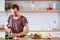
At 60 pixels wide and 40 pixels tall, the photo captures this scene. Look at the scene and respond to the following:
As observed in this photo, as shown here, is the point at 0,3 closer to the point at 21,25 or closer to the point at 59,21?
the point at 21,25

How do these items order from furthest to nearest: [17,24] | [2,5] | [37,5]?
1. [37,5]
2. [2,5]
3. [17,24]

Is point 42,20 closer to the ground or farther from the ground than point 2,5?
closer to the ground

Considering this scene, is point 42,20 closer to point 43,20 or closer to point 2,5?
point 43,20

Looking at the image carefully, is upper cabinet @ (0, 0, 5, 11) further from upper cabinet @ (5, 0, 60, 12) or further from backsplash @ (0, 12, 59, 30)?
backsplash @ (0, 12, 59, 30)

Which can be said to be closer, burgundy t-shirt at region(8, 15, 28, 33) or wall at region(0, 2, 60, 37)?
burgundy t-shirt at region(8, 15, 28, 33)

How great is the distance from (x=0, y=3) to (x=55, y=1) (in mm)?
1575

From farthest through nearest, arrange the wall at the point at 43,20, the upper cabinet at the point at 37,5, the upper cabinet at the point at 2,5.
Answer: the wall at the point at 43,20 → the upper cabinet at the point at 37,5 → the upper cabinet at the point at 2,5

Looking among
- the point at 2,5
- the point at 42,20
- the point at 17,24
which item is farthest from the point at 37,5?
the point at 17,24

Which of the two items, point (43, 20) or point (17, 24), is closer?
point (17, 24)

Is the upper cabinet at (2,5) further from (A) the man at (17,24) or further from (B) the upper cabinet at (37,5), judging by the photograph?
(A) the man at (17,24)

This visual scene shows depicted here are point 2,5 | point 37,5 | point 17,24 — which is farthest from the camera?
point 37,5

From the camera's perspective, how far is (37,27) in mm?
4797

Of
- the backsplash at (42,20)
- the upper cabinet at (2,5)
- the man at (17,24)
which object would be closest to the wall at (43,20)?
the backsplash at (42,20)

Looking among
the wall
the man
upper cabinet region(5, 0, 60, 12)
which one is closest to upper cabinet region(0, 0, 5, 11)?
upper cabinet region(5, 0, 60, 12)
